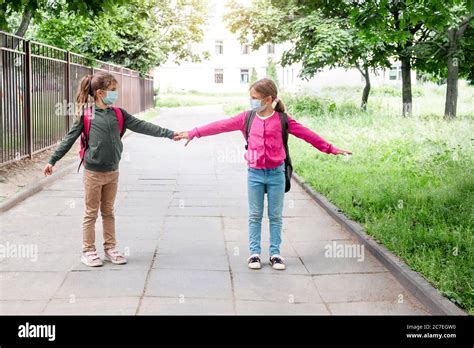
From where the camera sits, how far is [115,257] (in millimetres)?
5801

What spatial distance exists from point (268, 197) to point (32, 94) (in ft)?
26.0

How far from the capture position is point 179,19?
38281 mm

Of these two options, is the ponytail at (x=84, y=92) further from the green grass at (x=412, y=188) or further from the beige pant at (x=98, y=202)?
the green grass at (x=412, y=188)

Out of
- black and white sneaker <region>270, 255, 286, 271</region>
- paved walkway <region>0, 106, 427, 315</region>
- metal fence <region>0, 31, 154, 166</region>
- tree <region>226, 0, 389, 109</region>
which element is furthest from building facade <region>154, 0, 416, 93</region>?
black and white sneaker <region>270, 255, 286, 271</region>

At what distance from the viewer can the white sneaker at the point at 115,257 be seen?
578 centimetres

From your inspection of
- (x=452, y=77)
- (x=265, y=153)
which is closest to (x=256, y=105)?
(x=265, y=153)

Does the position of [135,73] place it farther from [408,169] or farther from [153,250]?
[153,250]

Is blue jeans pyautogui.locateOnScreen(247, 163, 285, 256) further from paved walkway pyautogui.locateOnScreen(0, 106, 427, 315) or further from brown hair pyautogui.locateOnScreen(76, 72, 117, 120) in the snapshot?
brown hair pyautogui.locateOnScreen(76, 72, 117, 120)

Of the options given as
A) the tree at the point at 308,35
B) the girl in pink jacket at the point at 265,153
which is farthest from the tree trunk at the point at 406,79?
the girl in pink jacket at the point at 265,153

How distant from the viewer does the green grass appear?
5590mm

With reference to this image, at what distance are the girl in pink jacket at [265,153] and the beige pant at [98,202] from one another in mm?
1054

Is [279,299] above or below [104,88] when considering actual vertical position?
below

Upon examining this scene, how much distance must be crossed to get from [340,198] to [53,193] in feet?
15.0
